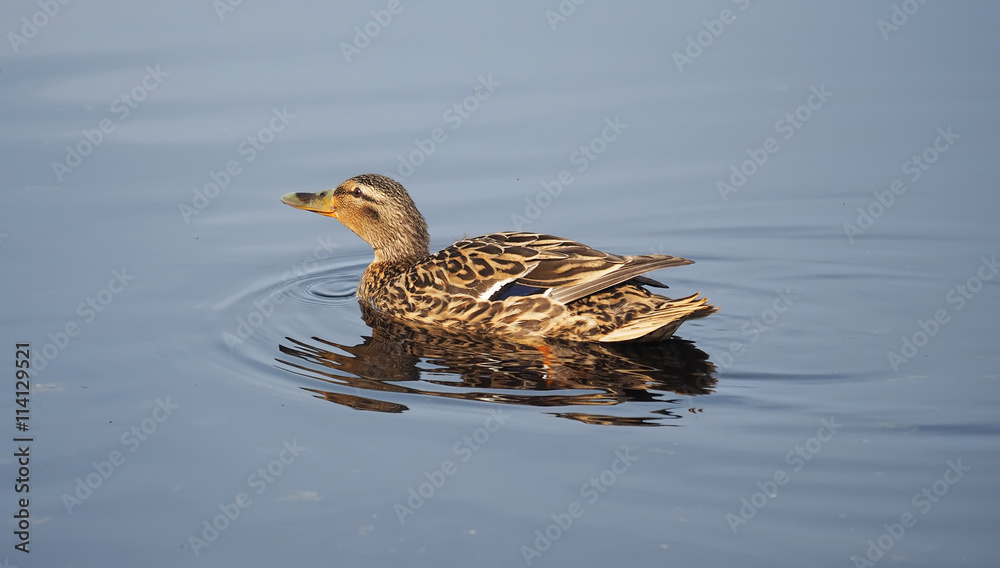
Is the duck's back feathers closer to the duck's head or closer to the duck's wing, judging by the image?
the duck's wing

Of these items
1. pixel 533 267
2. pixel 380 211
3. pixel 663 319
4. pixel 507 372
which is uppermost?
pixel 380 211

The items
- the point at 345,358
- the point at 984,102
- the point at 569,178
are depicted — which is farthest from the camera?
the point at 984,102

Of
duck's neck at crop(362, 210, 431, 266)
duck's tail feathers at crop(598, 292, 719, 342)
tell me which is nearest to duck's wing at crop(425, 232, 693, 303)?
duck's tail feathers at crop(598, 292, 719, 342)

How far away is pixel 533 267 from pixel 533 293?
220 millimetres

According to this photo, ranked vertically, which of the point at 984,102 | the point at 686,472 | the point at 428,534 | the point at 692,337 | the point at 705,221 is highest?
the point at 984,102

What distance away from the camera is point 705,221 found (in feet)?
41.9

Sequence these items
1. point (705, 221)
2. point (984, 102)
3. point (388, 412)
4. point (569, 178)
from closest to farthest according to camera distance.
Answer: point (388, 412) → point (705, 221) → point (569, 178) → point (984, 102)

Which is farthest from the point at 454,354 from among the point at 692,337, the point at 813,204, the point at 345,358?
the point at 813,204

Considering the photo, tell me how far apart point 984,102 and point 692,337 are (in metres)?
6.37

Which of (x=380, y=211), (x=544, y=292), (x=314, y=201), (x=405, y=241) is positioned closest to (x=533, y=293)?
(x=544, y=292)

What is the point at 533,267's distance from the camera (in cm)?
1057

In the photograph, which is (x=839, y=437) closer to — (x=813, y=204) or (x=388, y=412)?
(x=388, y=412)

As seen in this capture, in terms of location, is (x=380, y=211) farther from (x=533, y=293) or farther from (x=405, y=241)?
(x=533, y=293)

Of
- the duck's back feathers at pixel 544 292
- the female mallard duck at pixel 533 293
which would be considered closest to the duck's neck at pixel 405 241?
the female mallard duck at pixel 533 293
